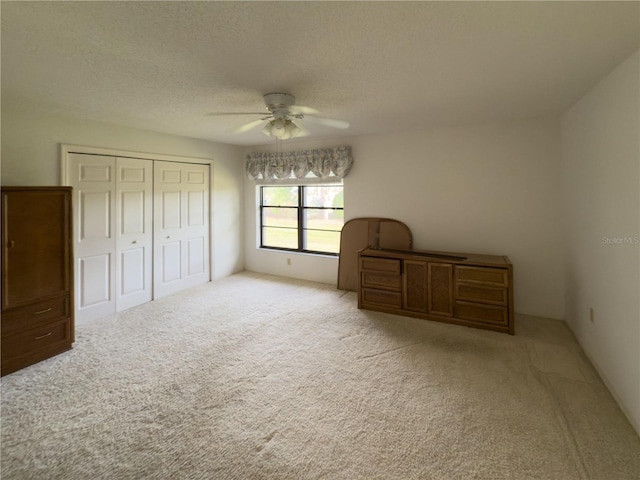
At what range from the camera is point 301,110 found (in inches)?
118

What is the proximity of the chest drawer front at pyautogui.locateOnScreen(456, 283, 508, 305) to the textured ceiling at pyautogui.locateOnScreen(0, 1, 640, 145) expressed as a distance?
1.86 meters

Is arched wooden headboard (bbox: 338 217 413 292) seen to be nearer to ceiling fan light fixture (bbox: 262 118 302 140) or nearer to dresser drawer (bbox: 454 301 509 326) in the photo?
dresser drawer (bbox: 454 301 509 326)

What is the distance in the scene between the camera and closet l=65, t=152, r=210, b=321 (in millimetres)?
3502

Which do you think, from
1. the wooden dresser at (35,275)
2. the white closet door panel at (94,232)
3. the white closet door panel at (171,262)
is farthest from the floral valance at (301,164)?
the wooden dresser at (35,275)

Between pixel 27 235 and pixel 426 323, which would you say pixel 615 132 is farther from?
pixel 27 235

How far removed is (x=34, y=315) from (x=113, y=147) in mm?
2084

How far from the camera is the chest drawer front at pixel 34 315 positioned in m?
2.48

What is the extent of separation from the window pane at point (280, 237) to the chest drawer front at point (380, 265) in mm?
1887

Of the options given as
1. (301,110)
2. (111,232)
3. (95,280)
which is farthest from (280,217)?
(95,280)

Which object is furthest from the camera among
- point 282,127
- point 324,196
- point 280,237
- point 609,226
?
point 280,237

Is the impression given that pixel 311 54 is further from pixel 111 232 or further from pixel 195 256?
pixel 195 256

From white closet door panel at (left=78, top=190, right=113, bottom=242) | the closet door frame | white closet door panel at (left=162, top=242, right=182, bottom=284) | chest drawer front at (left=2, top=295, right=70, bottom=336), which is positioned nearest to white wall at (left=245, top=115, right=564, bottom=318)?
the closet door frame

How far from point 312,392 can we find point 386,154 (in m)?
3.30

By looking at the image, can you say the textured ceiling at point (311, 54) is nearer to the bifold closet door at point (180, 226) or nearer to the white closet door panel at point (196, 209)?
the bifold closet door at point (180, 226)
